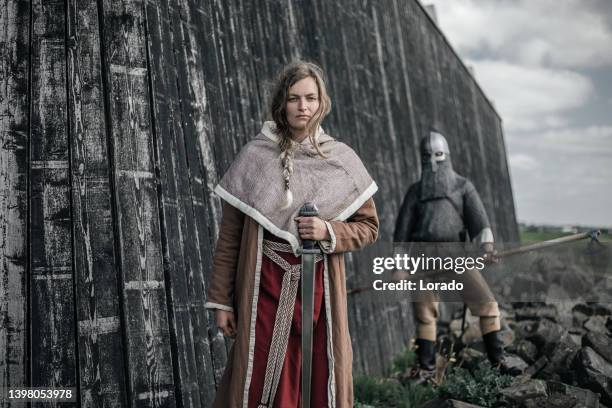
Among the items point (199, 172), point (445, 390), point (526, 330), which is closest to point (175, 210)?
point (199, 172)

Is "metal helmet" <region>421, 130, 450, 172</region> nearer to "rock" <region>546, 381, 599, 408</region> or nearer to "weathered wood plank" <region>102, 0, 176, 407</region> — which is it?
"rock" <region>546, 381, 599, 408</region>

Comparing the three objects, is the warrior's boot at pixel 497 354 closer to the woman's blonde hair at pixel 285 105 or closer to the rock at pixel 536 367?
the rock at pixel 536 367

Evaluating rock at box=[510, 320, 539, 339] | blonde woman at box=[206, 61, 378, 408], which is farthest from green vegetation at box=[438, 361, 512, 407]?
blonde woman at box=[206, 61, 378, 408]

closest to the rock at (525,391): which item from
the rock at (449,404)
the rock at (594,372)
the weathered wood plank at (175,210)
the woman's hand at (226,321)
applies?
the rock at (449,404)

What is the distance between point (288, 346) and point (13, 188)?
1574 millimetres

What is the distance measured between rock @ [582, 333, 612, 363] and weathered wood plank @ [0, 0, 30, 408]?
3.72m

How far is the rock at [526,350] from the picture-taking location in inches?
202

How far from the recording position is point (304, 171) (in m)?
2.70

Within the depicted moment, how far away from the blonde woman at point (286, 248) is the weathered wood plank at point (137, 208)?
25.8 inches

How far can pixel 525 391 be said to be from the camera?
4125 mm

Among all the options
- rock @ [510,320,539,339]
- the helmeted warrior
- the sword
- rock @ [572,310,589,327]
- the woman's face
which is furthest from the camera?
rock @ [572,310,589,327]

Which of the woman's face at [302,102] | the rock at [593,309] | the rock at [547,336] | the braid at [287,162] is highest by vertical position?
the woman's face at [302,102]

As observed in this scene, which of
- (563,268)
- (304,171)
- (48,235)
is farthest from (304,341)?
(563,268)

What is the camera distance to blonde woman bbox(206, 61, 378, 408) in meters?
2.64
